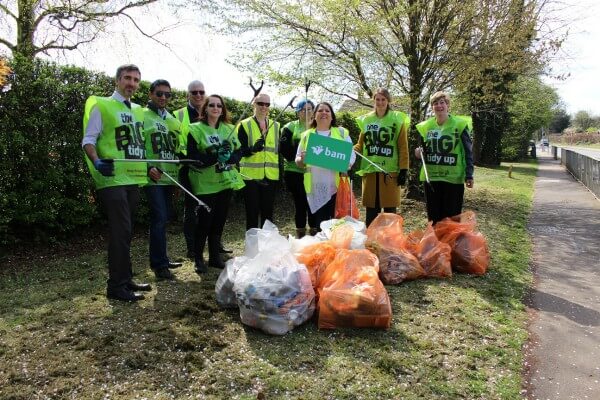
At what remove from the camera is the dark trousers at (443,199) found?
5621 millimetres

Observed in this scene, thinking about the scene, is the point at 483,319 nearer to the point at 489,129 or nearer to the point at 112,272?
the point at 112,272

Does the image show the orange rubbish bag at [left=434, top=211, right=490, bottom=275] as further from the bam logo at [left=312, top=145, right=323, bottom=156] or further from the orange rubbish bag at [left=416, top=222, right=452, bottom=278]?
the bam logo at [left=312, top=145, right=323, bottom=156]

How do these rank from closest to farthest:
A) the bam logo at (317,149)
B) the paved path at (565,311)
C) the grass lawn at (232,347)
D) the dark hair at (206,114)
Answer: the grass lawn at (232,347) < the paved path at (565,311) < the dark hair at (206,114) < the bam logo at (317,149)

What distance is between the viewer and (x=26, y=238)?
580 cm

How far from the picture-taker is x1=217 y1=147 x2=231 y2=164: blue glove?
A: 466 centimetres

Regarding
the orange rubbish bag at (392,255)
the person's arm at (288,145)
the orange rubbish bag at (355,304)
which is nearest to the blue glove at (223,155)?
the person's arm at (288,145)

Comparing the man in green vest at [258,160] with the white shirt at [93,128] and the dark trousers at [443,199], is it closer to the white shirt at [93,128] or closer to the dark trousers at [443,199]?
the white shirt at [93,128]

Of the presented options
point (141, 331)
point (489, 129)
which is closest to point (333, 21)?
point (141, 331)

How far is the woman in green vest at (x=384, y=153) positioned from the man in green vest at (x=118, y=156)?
2.80 metres

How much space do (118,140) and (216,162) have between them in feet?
3.20

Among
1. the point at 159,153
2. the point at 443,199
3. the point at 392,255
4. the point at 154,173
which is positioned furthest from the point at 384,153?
the point at 154,173

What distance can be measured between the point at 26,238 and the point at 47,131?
1.33 meters

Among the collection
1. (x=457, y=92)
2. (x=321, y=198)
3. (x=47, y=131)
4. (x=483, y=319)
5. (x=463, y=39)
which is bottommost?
(x=483, y=319)

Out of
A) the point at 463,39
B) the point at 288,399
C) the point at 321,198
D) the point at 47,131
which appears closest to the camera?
the point at 288,399
